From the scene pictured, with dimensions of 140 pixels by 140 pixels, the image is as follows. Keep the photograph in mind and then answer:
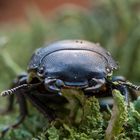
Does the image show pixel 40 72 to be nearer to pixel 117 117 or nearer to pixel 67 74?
pixel 67 74

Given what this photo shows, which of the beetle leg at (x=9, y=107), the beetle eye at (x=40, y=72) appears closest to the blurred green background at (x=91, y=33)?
the beetle leg at (x=9, y=107)

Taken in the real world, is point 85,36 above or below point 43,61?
above

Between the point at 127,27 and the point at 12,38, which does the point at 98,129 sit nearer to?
the point at 127,27

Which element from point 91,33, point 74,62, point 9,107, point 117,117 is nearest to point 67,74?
point 74,62

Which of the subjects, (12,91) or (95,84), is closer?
(95,84)

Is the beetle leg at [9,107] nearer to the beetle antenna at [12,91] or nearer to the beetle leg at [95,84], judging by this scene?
the beetle antenna at [12,91]

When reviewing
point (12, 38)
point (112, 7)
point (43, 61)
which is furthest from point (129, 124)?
point (12, 38)
